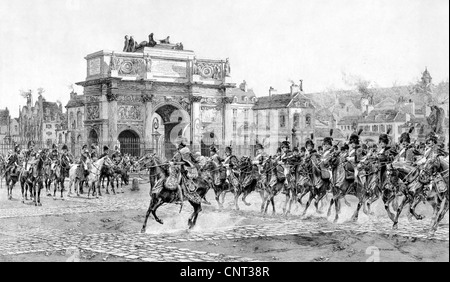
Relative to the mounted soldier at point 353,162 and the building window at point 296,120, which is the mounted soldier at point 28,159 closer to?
the mounted soldier at point 353,162

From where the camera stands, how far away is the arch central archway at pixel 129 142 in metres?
35.0

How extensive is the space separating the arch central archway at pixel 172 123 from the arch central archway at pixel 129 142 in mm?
1449

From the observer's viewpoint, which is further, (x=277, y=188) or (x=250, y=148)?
(x=250, y=148)

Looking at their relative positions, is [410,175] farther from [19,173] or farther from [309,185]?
[19,173]

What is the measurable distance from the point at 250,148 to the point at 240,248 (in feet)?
69.4

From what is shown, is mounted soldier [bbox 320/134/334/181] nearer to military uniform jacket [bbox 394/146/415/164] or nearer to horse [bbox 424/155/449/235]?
military uniform jacket [bbox 394/146/415/164]

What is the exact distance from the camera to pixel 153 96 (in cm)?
3588

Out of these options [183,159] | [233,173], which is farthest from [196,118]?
[183,159]

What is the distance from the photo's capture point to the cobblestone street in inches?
444

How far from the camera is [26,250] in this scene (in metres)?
11.5

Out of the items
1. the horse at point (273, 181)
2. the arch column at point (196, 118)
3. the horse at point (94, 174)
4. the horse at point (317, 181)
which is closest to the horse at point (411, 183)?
the horse at point (317, 181)

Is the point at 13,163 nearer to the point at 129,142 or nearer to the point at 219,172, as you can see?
the point at 219,172

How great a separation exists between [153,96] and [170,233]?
23.3 metres
